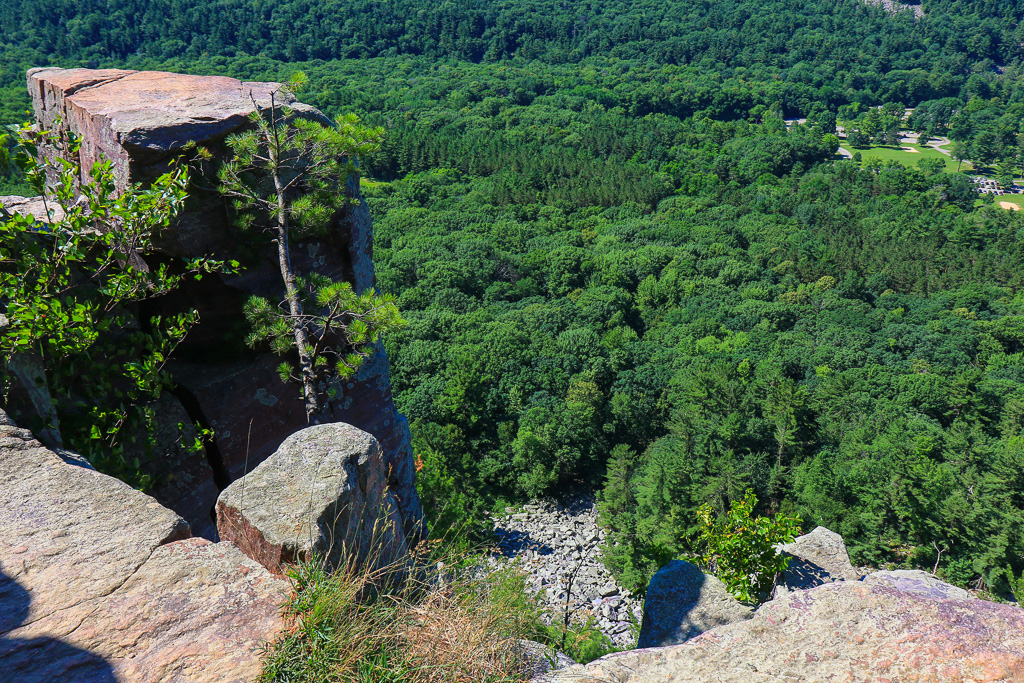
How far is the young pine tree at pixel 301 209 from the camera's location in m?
8.11

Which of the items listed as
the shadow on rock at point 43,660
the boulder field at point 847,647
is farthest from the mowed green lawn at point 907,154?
the shadow on rock at point 43,660

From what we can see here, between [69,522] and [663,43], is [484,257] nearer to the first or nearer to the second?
[69,522]

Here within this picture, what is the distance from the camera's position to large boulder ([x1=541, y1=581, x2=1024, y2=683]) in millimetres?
4391

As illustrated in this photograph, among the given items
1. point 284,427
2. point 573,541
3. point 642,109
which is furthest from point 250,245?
point 642,109

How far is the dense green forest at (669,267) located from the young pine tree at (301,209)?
9725 millimetres

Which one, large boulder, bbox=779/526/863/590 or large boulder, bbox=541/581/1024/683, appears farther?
large boulder, bbox=779/526/863/590

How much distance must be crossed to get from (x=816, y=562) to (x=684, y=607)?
4231 millimetres

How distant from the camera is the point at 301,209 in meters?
8.20

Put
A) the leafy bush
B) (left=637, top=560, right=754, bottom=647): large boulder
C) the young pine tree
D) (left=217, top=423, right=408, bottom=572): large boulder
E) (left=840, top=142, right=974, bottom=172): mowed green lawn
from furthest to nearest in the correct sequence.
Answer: (left=840, top=142, right=974, bottom=172): mowed green lawn
the leafy bush
(left=637, top=560, right=754, bottom=647): large boulder
the young pine tree
(left=217, top=423, right=408, bottom=572): large boulder

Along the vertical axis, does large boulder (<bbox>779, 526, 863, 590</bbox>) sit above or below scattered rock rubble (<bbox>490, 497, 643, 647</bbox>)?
above

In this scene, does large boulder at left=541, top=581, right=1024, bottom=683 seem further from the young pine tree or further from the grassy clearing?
the young pine tree

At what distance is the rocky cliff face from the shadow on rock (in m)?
3.77

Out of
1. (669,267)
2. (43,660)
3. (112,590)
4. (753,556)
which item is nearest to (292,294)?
(112,590)

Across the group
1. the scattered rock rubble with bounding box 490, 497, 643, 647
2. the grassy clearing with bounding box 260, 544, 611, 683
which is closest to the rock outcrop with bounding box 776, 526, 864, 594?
the scattered rock rubble with bounding box 490, 497, 643, 647
